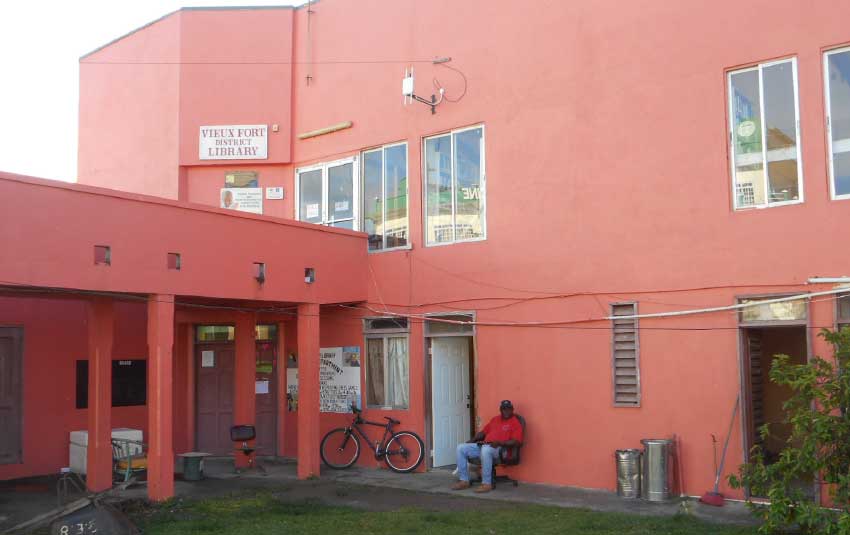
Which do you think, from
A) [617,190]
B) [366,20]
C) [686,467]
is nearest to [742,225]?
[617,190]

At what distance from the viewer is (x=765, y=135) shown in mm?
10031

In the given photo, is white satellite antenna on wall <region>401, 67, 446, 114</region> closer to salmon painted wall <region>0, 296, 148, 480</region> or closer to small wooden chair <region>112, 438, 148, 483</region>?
salmon painted wall <region>0, 296, 148, 480</region>

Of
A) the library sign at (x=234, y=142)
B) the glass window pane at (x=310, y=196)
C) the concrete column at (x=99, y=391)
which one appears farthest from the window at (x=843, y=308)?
the library sign at (x=234, y=142)

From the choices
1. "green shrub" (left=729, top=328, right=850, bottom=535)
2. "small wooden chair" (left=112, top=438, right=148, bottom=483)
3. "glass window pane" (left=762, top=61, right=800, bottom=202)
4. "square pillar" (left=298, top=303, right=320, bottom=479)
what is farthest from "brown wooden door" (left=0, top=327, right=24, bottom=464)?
"glass window pane" (left=762, top=61, right=800, bottom=202)

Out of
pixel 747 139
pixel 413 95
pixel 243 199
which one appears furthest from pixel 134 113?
pixel 747 139

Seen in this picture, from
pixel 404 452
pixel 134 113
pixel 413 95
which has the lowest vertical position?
pixel 404 452

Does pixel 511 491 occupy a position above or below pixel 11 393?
below

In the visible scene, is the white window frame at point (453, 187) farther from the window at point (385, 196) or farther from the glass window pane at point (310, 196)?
the glass window pane at point (310, 196)

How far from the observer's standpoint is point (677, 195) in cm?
1059

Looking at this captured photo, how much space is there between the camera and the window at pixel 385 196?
13.7 meters

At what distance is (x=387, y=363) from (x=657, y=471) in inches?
198

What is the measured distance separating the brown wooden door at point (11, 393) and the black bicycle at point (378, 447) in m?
4.74

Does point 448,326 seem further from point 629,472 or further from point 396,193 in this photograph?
point 629,472

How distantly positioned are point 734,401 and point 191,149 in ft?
34.2
